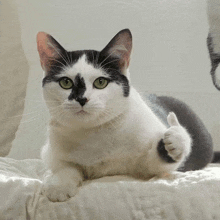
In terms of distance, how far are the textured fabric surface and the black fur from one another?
574 mm

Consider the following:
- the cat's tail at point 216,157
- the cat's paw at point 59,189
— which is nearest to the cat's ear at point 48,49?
the cat's paw at point 59,189

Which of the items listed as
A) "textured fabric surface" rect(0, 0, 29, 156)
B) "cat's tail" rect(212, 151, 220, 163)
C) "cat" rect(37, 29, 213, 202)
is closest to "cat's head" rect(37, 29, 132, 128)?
"cat" rect(37, 29, 213, 202)

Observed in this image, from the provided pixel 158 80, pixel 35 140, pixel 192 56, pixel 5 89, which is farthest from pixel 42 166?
pixel 192 56

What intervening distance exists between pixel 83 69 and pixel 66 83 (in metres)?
0.06

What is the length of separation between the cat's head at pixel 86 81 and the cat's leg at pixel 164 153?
0.14m

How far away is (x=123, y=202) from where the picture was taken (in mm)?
543

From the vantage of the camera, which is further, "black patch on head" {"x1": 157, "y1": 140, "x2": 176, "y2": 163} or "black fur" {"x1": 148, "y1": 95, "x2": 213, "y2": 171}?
"black fur" {"x1": 148, "y1": 95, "x2": 213, "y2": 171}

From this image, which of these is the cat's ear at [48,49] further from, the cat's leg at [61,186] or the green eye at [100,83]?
the cat's leg at [61,186]

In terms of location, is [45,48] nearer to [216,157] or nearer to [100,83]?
[100,83]

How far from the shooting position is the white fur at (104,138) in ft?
2.10

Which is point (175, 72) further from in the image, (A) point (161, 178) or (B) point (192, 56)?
(A) point (161, 178)

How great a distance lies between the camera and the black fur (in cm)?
90

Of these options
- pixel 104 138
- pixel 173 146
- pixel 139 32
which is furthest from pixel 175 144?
pixel 139 32

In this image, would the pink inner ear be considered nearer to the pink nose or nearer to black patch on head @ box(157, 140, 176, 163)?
the pink nose
